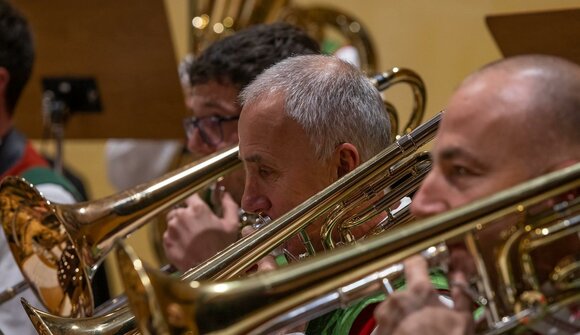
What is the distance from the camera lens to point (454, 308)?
1288 millimetres

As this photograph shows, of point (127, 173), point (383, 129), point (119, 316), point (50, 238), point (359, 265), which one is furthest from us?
point (127, 173)

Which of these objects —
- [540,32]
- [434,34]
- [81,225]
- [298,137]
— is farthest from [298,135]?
[434,34]

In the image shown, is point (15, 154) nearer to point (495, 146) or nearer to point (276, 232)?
point (276, 232)

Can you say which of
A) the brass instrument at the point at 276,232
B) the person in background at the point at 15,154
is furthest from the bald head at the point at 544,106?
the person in background at the point at 15,154

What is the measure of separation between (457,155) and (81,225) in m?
1.07

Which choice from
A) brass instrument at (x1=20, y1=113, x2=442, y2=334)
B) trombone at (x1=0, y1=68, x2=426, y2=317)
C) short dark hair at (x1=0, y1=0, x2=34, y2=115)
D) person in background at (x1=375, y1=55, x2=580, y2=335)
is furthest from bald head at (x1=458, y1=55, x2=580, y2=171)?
short dark hair at (x1=0, y1=0, x2=34, y2=115)

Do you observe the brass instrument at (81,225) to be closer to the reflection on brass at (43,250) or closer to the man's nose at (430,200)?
the reflection on brass at (43,250)

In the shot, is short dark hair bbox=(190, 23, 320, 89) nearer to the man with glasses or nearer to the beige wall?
the man with glasses

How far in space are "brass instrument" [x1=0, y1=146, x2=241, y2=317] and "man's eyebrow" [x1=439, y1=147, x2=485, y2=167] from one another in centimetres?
88

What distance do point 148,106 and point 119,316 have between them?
148cm

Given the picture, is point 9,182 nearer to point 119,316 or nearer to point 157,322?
point 119,316

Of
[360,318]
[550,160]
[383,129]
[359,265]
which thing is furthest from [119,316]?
[550,160]

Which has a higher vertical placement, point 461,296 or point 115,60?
point 115,60

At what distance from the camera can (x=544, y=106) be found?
1.32 metres
